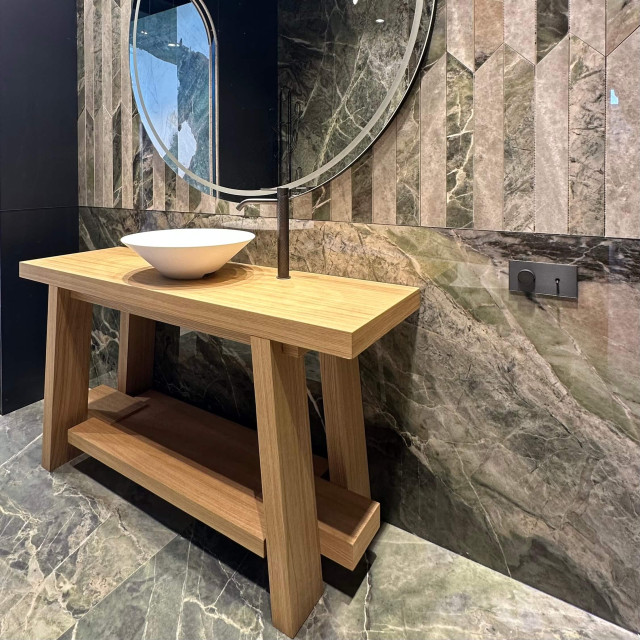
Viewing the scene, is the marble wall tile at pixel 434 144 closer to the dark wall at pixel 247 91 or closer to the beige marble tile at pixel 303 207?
the beige marble tile at pixel 303 207

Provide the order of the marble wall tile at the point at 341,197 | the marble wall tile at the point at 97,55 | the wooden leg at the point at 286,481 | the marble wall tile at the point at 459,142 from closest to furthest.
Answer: the wooden leg at the point at 286,481
the marble wall tile at the point at 459,142
the marble wall tile at the point at 341,197
the marble wall tile at the point at 97,55

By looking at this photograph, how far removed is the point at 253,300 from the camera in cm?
Answer: 123

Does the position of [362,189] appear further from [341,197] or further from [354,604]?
[354,604]

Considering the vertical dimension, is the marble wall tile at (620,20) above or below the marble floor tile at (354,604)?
above

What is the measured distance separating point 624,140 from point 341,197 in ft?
2.48

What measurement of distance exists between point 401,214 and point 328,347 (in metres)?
0.57

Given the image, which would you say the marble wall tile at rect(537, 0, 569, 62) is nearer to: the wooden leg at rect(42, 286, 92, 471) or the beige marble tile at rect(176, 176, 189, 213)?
the beige marble tile at rect(176, 176, 189, 213)

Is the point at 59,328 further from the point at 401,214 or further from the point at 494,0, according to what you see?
the point at 494,0

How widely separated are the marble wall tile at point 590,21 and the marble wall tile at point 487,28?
0.16m

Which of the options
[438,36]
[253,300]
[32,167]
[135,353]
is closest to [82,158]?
[32,167]

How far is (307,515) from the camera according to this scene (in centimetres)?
125

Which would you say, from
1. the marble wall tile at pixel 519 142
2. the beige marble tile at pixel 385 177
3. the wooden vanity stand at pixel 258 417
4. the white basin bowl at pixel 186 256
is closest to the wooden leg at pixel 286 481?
the wooden vanity stand at pixel 258 417

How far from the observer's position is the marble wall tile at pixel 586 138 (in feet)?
3.57

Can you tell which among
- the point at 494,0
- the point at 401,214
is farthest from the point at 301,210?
the point at 494,0
